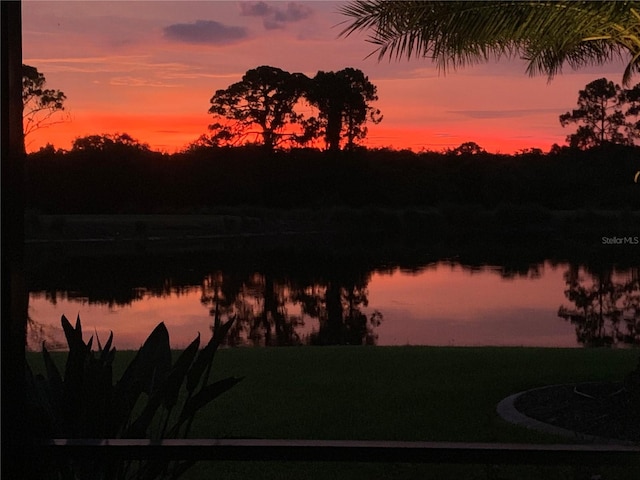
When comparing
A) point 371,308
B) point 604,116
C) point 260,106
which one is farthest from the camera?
point 260,106

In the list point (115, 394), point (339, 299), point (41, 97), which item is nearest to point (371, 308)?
point (339, 299)

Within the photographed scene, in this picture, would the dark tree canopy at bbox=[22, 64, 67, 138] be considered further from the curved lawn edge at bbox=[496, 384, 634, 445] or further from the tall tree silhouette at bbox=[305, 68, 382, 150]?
the curved lawn edge at bbox=[496, 384, 634, 445]

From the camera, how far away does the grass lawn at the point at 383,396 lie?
4340 millimetres

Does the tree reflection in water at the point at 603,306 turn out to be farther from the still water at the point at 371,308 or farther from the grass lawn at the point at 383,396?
the grass lawn at the point at 383,396

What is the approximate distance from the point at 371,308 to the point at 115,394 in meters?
17.1

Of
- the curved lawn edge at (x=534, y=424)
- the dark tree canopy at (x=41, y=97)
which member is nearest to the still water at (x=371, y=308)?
the dark tree canopy at (x=41, y=97)

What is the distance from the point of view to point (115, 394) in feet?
7.75

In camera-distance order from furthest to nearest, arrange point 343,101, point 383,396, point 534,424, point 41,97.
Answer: point 41,97
point 343,101
point 383,396
point 534,424

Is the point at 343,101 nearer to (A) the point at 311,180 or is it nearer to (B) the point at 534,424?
(A) the point at 311,180

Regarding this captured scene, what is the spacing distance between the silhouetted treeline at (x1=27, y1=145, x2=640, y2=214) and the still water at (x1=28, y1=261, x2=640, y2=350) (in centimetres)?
254

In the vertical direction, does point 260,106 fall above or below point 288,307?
above

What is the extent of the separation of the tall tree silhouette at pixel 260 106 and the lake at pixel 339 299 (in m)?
4.39

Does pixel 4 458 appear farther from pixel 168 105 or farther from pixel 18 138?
pixel 168 105

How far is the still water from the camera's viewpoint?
1453 cm
